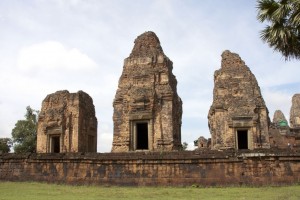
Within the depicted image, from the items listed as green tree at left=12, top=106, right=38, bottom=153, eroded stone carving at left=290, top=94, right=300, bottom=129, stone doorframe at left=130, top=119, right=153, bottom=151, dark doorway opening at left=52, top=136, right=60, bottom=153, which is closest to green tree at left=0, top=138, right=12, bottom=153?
green tree at left=12, top=106, right=38, bottom=153

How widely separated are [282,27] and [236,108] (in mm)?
8842

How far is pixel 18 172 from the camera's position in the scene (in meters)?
16.3

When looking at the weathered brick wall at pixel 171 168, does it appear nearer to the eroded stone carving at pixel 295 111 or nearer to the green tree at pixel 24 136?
the green tree at pixel 24 136

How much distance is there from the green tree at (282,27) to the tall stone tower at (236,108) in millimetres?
8363

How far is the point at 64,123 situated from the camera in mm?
21125

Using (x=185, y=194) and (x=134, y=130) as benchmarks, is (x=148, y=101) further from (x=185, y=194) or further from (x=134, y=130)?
(x=185, y=194)

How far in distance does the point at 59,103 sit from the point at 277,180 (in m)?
13.5

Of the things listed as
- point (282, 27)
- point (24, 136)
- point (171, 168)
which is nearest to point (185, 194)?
point (171, 168)

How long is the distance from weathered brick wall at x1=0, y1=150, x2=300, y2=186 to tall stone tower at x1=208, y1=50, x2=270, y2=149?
6.28 meters

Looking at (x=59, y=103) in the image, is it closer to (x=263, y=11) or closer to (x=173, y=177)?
(x=173, y=177)

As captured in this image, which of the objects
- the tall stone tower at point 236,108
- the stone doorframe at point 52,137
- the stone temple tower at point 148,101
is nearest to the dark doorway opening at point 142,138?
the stone temple tower at point 148,101

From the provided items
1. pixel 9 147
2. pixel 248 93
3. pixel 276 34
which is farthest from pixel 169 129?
pixel 9 147

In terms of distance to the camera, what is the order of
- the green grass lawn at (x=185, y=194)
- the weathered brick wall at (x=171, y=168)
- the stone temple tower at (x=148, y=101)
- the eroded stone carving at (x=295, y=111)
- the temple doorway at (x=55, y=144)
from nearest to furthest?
the green grass lawn at (x=185, y=194) → the weathered brick wall at (x=171, y=168) → the stone temple tower at (x=148, y=101) → the temple doorway at (x=55, y=144) → the eroded stone carving at (x=295, y=111)

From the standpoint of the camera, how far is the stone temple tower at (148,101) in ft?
61.2
